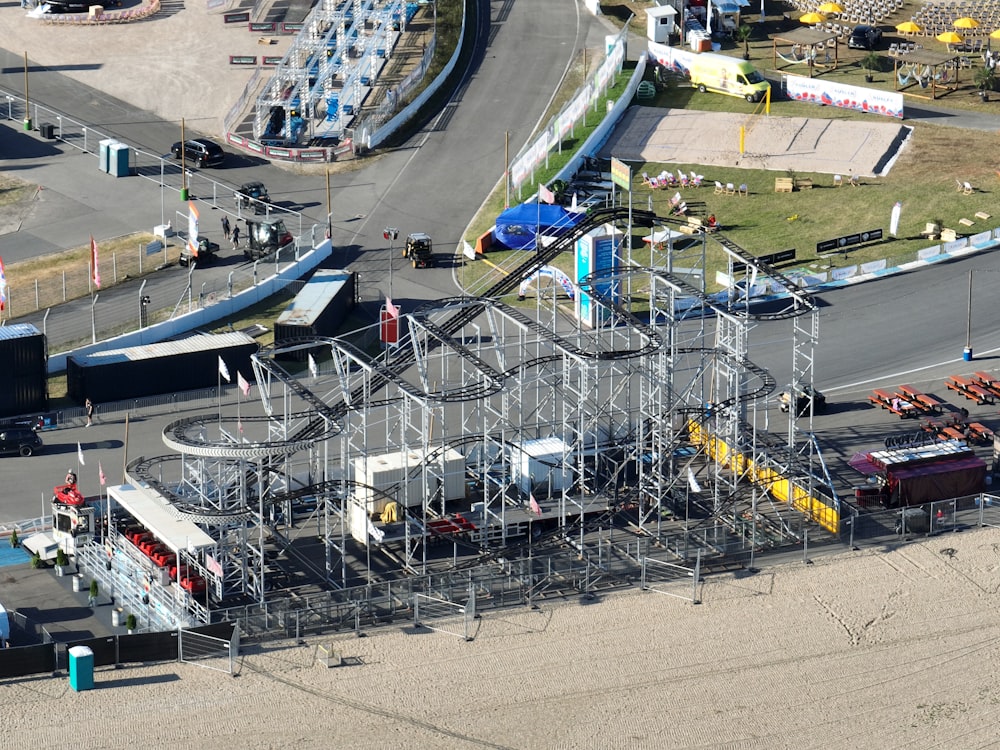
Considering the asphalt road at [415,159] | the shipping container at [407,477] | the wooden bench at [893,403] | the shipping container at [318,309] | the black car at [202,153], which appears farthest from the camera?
the black car at [202,153]

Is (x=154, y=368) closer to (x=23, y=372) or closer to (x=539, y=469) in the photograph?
(x=23, y=372)

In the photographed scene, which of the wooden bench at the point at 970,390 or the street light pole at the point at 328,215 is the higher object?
the street light pole at the point at 328,215

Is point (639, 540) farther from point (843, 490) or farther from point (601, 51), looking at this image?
point (601, 51)

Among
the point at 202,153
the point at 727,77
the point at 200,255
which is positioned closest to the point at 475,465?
the point at 200,255

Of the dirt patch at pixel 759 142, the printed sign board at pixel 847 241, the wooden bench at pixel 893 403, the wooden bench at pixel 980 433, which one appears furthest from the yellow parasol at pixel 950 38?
the wooden bench at pixel 980 433

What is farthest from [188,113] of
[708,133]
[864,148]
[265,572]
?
[265,572]

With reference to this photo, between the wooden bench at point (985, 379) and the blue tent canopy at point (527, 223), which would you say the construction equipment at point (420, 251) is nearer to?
the blue tent canopy at point (527, 223)
